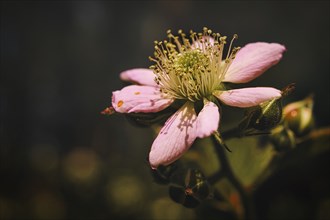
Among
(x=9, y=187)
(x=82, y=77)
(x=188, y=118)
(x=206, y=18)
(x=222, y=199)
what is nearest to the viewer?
(x=188, y=118)

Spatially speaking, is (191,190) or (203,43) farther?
(203,43)

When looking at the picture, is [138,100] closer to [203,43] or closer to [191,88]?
[191,88]

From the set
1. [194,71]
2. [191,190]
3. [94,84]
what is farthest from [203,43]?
[94,84]

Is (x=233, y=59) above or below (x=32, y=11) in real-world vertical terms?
above

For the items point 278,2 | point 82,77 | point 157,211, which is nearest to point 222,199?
point 157,211

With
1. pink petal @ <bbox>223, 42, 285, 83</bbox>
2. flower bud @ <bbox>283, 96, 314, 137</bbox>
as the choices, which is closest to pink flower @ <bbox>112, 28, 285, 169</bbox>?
pink petal @ <bbox>223, 42, 285, 83</bbox>

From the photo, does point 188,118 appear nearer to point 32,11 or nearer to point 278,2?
point 278,2

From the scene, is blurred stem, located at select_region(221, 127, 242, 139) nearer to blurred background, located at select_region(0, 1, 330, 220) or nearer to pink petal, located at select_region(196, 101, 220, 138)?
pink petal, located at select_region(196, 101, 220, 138)

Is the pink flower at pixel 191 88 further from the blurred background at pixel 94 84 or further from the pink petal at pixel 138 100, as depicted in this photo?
the blurred background at pixel 94 84
